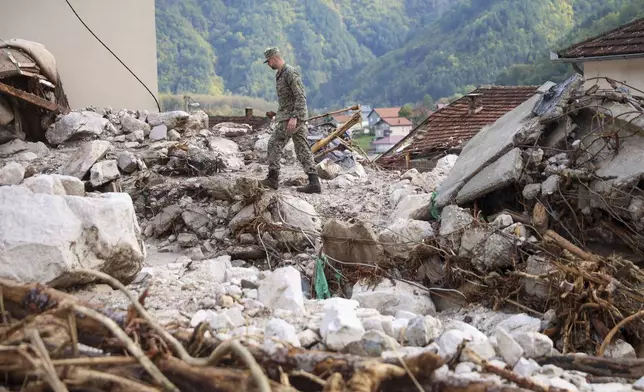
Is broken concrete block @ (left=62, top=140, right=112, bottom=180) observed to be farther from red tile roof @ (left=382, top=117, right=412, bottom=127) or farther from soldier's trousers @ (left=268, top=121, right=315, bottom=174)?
red tile roof @ (left=382, top=117, right=412, bottom=127)

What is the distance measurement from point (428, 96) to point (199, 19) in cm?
2166

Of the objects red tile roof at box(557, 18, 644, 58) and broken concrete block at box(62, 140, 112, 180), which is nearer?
broken concrete block at box(62, 140, 112, 180)

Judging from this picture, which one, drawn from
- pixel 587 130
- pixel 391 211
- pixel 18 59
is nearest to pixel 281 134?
pixel 391 211

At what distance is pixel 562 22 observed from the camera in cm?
5109

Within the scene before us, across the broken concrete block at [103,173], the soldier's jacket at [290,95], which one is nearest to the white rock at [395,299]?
the soldier's jacket at [290,95]

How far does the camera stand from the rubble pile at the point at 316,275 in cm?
248

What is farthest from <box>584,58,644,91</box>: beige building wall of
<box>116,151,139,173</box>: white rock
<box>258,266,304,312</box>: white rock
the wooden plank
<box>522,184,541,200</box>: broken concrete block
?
<box>258,266,304,312</box>: white rock

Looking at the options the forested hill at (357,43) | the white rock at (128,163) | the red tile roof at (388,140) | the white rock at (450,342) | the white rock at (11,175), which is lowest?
the red tile roof at (388,140)

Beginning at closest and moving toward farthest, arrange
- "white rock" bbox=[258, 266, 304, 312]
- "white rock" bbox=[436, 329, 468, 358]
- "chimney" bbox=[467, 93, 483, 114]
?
1. "white rock" bbox=[436, 329, 468, 358]
2. "white rock" bbox=[258, 266, 304, 312]
3. "chimney" bbox=[467, 93, 483, 114]

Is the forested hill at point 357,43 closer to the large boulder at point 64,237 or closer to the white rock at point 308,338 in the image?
the large boulder at point 64,237

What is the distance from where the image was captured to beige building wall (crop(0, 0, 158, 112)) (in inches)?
461

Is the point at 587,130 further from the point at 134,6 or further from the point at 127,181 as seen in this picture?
the point at 134,6

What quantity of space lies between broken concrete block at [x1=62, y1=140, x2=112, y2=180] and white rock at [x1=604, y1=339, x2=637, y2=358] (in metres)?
5.90

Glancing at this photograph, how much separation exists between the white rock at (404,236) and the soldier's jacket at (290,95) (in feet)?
7.23
